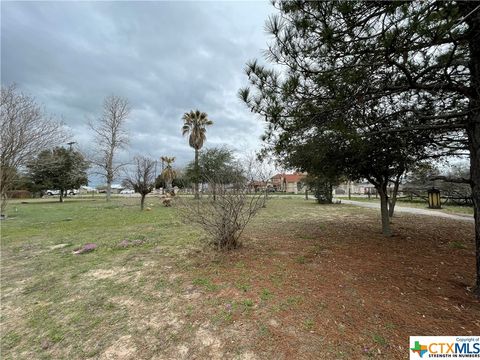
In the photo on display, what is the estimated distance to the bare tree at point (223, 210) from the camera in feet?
15.6

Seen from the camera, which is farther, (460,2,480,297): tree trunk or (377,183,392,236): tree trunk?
(377,183,392,236): tree trunk

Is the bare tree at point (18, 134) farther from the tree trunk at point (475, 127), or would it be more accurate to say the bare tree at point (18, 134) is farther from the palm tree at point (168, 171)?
the palm tree at point (168, 171)

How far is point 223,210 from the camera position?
15.6 feet

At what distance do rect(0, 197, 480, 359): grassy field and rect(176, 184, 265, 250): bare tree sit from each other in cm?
47

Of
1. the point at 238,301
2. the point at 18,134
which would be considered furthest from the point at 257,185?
the point at 18,134

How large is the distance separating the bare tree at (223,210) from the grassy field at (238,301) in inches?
18.4

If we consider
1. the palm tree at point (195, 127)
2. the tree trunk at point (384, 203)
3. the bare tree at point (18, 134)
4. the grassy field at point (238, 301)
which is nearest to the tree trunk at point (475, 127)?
the grassy field at point (238, 301)

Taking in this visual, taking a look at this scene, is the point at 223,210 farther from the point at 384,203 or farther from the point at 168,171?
the point at 168,171

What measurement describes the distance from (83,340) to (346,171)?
600 centimetres

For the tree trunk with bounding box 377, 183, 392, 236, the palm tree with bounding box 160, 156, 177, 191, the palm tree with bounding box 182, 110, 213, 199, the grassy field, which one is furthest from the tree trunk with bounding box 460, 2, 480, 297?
the palm tree with bounding box 160, 156, 177, 191

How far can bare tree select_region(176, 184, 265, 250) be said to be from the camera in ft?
15.6

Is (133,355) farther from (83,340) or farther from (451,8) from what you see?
(451,8)

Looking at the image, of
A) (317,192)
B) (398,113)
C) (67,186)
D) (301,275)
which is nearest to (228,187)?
(301,275)

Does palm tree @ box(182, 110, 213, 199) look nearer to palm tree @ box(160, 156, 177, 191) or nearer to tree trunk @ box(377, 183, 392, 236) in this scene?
palm tree @ box(160, 156, 177, 191)
